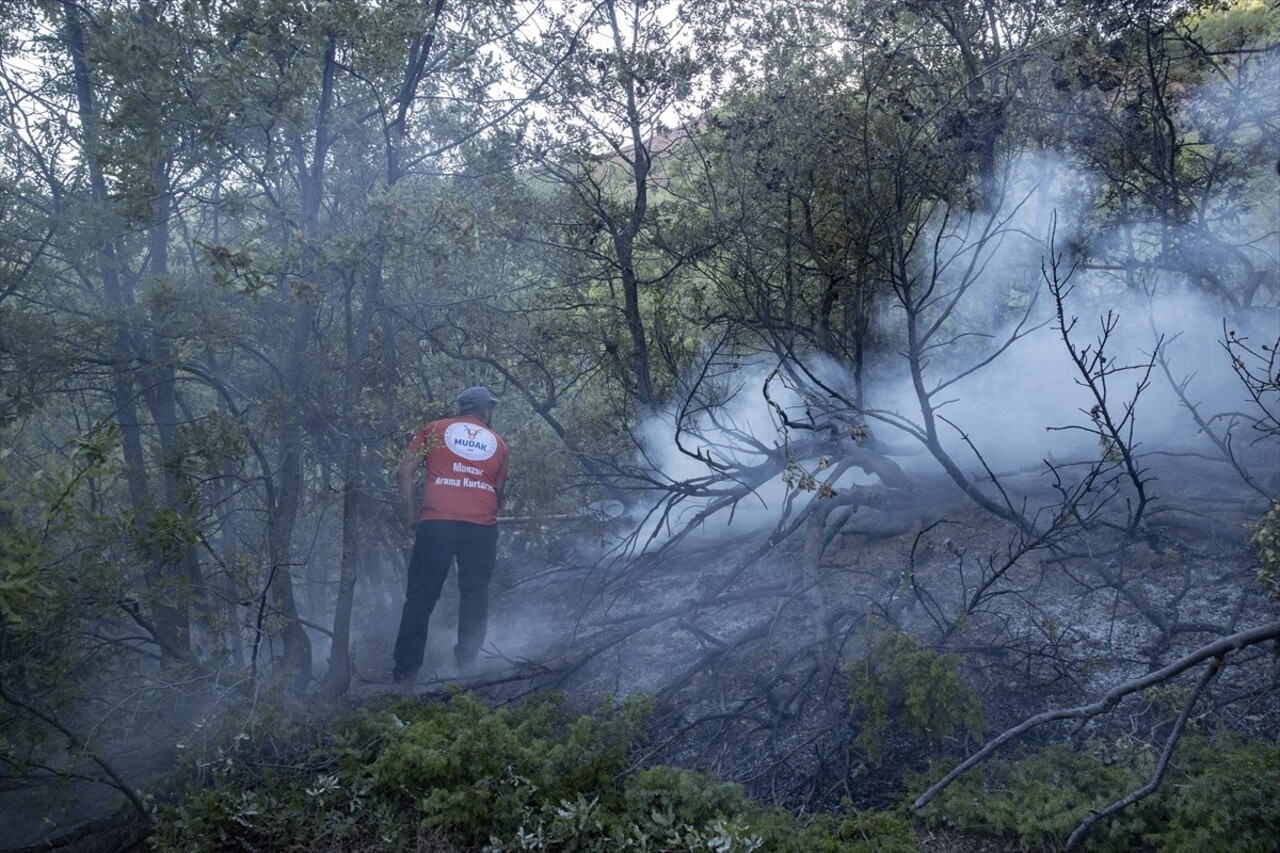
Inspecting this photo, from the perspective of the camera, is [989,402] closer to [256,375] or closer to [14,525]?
[256,375]

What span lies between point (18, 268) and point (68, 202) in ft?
2.29

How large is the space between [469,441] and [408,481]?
461mm

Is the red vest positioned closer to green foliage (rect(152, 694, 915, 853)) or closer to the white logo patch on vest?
the white logo patch on vest

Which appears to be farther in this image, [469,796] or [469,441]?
[469,441]

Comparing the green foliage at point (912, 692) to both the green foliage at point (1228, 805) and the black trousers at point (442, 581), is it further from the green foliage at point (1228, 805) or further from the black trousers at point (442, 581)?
the black trousers at point (442, 581)

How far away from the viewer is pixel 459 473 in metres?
6.62

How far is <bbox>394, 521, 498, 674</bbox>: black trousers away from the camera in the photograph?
6.50 meters

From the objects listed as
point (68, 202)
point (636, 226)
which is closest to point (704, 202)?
point (636, 226)

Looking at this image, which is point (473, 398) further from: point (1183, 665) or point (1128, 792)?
point (1183, 665)

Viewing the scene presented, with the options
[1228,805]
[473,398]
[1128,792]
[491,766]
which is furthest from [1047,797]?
[473,398]

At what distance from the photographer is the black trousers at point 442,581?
6496 millimetres

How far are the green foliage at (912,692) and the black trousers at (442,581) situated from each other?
9.37ft

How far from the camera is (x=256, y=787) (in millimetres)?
5016

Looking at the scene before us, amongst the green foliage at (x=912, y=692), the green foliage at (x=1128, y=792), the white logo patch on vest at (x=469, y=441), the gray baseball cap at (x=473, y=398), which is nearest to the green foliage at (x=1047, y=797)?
the green foliage at (x=1128, y=792)
